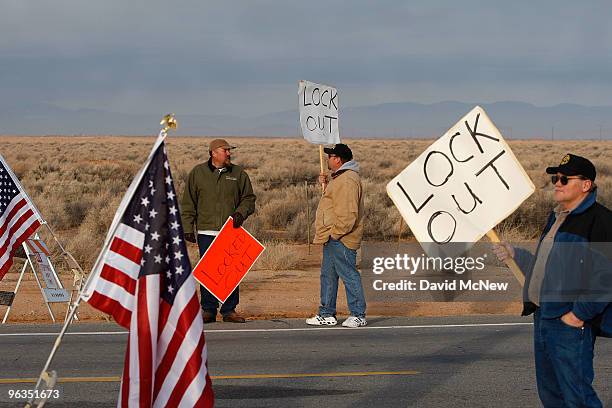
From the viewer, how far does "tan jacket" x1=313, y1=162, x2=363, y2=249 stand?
11.3 m

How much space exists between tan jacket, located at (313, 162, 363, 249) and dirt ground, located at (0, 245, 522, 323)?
6.46 feet

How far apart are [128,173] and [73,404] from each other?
34992mm

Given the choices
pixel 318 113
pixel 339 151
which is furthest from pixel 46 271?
pixel 318 113

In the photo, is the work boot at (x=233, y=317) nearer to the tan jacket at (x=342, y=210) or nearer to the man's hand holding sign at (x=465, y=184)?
the tan jacket at (x=342, y=210)

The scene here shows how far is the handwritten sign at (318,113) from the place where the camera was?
13.1 metres

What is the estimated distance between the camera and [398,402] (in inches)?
309

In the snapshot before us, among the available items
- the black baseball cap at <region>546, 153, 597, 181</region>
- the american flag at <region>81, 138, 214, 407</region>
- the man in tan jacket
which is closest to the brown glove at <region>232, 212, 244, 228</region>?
the man in tan jacket

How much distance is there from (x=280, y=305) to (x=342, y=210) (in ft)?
10.1

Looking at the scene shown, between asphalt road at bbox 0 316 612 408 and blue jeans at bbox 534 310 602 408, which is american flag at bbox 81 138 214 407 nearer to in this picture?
blue jeans at bbox 534 310 602 408

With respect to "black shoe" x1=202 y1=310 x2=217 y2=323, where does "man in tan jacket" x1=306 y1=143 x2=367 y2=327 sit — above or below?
above

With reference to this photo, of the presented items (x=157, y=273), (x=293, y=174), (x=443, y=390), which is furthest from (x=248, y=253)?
(x=293, y=174)

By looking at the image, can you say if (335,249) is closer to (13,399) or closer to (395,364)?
(395,364)

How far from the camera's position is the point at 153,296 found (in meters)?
5.29

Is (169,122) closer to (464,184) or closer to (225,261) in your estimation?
(464,184)
